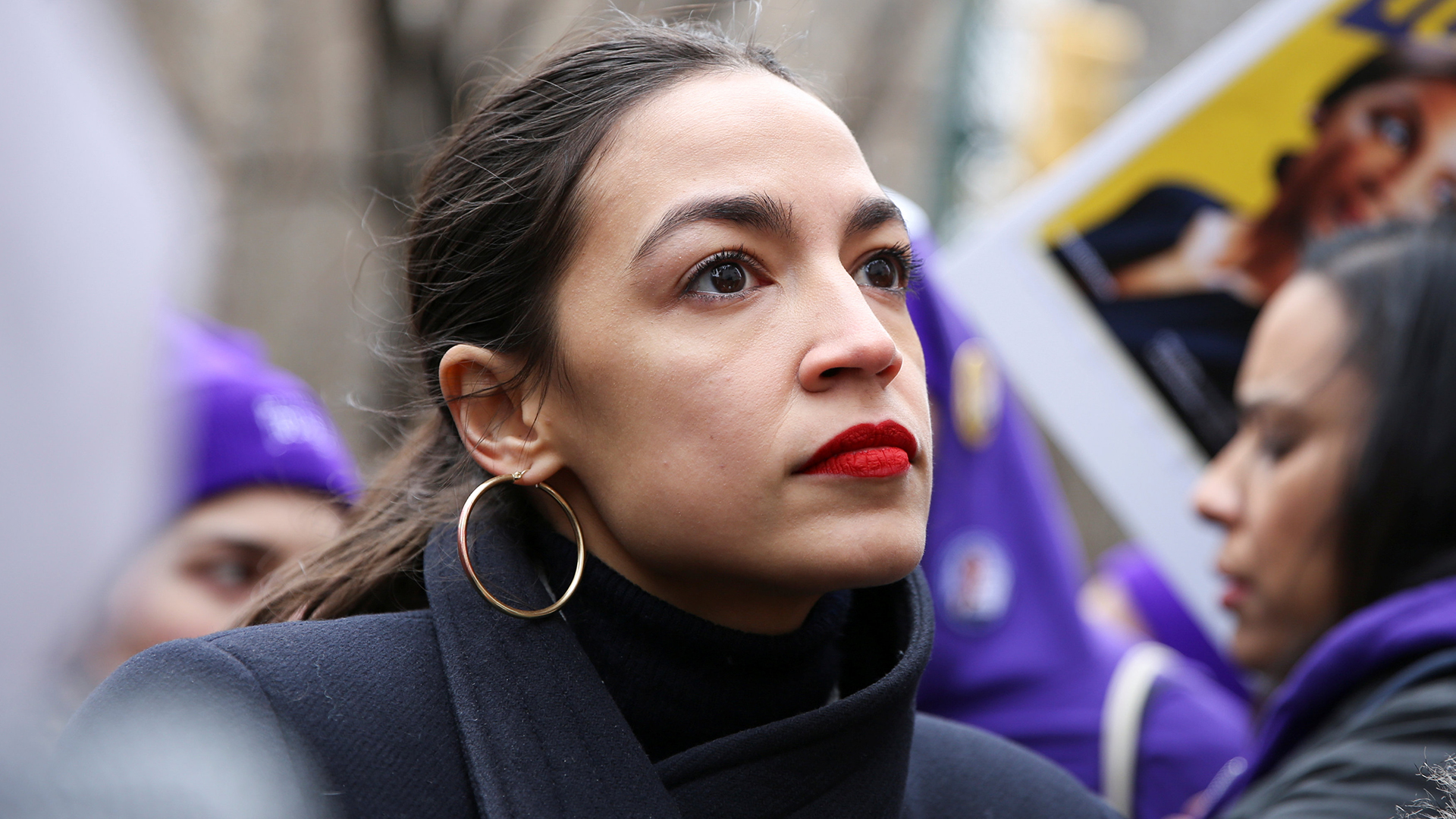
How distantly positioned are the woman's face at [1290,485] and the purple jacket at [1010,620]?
26cm

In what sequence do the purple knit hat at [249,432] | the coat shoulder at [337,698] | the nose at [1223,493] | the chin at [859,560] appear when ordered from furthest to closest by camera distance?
the nose at [1223,493] → the purple knit hat at [249,432] → the chin at [859,560] → the coat shoulder at [337,698]

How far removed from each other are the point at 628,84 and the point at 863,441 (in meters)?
0.56

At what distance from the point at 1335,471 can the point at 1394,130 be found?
3.06ft

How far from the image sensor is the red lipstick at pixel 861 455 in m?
1.41

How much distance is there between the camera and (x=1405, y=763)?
5.73 ft

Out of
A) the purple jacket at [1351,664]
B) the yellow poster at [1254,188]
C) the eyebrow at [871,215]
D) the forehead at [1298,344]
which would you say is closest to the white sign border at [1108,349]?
the yellow poster at [1254,188]

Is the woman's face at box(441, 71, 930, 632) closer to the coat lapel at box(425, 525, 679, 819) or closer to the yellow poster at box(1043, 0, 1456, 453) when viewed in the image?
the coat lapel at box(425, 525, 679, 819)

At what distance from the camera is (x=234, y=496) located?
2.51 meters

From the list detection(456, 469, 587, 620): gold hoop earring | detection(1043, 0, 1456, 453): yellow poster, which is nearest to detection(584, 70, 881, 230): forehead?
detection(456, 469, 587, 620): gold hoop earring

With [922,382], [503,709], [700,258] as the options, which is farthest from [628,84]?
[503,709]

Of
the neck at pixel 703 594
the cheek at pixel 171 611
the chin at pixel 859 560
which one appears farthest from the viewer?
the cheek at pixel 171 611

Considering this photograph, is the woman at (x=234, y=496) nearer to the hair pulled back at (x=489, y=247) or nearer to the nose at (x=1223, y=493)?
the hair pulled back at (x=489, y=247)

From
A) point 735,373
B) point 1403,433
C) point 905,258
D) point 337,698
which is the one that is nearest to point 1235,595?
point 1403,433

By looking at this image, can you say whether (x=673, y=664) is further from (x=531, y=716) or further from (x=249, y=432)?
(x=249, y=432)
